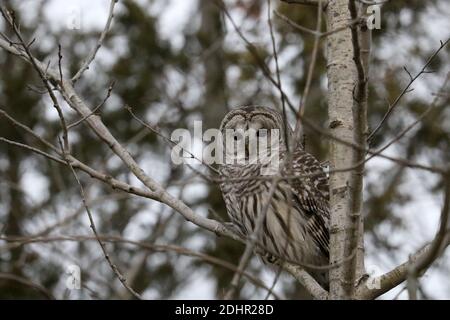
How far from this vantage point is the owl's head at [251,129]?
8.00 m

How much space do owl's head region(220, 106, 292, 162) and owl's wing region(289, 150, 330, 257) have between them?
41cm

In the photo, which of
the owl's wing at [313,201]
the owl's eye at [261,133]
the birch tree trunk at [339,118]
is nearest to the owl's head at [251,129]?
the owl's eye at [261,133]

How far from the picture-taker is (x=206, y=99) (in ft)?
43.4

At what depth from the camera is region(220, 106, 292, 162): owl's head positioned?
8.00 meters

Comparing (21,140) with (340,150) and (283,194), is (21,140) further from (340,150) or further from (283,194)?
(340,150)

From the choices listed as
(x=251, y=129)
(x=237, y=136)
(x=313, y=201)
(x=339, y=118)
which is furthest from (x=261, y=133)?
(x=339, y=118)

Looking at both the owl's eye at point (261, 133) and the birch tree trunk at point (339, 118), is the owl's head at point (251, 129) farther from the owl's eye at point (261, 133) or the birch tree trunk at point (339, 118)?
the birch tree trunk at point (339, 118)

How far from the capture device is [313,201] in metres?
7.64

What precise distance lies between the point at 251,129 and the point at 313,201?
949mm

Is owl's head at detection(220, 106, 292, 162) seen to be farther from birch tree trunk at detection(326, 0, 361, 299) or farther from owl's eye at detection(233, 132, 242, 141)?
birch tree trunk at detection(326, 0, 361, 299)

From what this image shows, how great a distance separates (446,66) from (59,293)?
5981 millimetres

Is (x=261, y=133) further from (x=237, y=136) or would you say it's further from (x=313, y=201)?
(x=313, y=201)

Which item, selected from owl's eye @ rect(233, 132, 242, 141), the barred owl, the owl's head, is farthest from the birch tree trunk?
owl's eye @ rect(233, 132, 242, 141)
